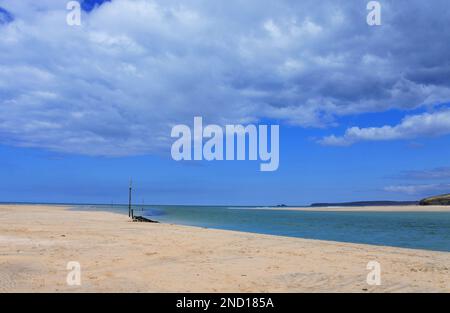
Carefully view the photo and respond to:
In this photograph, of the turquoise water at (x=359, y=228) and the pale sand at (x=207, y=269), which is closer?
the pale sand at (x=207, y=269)

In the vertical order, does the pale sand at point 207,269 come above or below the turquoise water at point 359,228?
above

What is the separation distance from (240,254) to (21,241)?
1248 cm

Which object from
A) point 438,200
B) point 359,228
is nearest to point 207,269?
point 359,228

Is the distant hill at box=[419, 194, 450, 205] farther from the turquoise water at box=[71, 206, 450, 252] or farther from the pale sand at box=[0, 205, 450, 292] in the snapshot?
the pale sand at box=[0, 205, 450, 292]

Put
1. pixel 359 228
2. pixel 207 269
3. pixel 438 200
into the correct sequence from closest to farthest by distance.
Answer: pixel 207 269 < pixel 359 228 < pixel 438 200

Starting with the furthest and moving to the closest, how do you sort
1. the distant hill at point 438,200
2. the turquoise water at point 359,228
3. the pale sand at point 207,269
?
the distant hill at point 438,200 → the turquoise water at point 359,228 → the pale sand at point 207,269

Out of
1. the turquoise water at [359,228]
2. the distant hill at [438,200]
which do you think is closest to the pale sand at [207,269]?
the turquoise water at [359,228]

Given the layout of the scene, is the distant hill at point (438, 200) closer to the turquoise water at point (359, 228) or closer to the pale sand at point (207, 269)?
the turquoise water at point (359, 228)

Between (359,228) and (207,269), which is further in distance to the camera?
(359,228)

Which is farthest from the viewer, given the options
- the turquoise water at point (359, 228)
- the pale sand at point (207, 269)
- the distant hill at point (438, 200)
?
the distant hill at point (438, 200)

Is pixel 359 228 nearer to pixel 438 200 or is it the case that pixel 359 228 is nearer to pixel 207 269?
pixel 207 269
